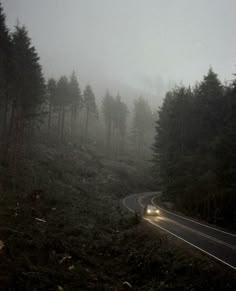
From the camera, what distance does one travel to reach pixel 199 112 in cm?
4044

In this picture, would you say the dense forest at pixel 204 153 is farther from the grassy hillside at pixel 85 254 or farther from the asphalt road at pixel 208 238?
the grassy hillside at pixel 85 254

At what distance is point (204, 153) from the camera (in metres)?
36.0

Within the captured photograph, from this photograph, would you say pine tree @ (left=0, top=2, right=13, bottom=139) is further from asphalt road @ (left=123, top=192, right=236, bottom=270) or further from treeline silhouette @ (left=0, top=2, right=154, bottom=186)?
asphalt road @ (left=123, top=192, right=236, bottom=270)

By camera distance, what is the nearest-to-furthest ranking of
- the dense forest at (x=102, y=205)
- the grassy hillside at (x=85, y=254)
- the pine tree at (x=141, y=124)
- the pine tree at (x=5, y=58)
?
the grassy hillside at (x=85, y=254) < the dense forest at (x=102, y=205) < the pine tree at (x=5, y=58) < the pine tree at (x=141, y=124)

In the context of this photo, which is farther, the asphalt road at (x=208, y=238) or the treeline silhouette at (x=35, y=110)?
Result: the treeline silhouette at (x=35, y=110)

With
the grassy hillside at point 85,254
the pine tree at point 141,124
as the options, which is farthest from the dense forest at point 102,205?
the pine tree at point 141,124

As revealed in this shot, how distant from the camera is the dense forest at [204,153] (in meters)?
24.8

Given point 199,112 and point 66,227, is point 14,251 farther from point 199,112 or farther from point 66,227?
point 199,112

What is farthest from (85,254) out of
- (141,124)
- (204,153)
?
(141,124)

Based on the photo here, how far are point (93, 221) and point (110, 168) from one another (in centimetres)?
3790

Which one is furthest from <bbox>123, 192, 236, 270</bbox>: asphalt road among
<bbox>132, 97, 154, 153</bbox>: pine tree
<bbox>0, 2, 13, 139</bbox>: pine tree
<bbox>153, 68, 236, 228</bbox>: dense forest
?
<bbox>132, 97, 154, 153</bbox>: pine tree

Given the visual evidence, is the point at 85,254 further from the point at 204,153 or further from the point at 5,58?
the point at 5,58

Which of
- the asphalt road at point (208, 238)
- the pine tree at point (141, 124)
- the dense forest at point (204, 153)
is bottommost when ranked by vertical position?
the asphalt road at point (208, 238)

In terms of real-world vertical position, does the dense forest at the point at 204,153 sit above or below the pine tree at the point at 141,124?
below
